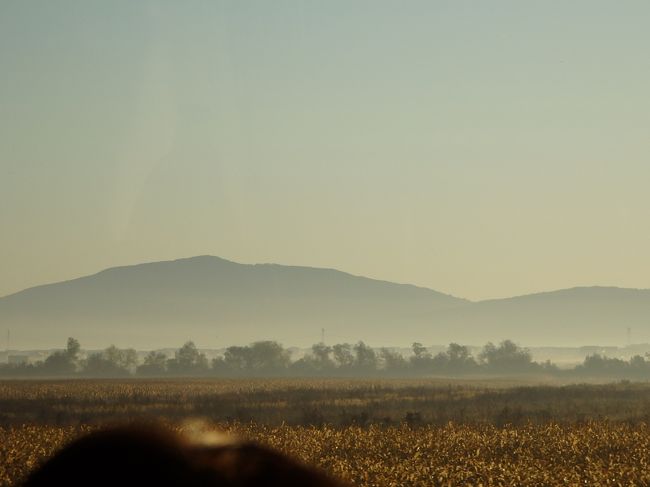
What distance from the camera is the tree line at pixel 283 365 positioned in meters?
181

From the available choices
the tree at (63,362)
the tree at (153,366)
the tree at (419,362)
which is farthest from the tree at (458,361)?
the tree at (63,362)

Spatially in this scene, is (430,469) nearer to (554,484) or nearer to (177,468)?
(554,484)

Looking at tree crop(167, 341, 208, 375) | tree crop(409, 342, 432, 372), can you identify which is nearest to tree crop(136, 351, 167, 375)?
tree crop(167, 341, 208, 375)

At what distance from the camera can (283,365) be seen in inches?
7288

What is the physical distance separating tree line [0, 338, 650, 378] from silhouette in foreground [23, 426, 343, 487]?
178032mm

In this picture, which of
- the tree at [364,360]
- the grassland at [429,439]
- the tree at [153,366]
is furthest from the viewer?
the tree at [364,360]

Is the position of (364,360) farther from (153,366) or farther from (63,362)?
(63,362)

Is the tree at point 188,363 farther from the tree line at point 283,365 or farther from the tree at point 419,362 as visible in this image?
the tree at point 419,362

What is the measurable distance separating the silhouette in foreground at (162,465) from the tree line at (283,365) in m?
178

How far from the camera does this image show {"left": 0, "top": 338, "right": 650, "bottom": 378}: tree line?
18100cm

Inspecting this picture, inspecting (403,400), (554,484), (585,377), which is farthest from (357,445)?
(585,377)

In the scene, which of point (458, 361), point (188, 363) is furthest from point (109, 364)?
point (458, 361)

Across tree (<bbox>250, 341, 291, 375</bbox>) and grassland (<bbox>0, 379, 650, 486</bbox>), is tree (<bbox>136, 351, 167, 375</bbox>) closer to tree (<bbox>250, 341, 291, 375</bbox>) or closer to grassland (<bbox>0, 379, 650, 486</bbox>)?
tree (<bbox>250, 341, 291, 375</bbox>)

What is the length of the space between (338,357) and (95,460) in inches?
7430
